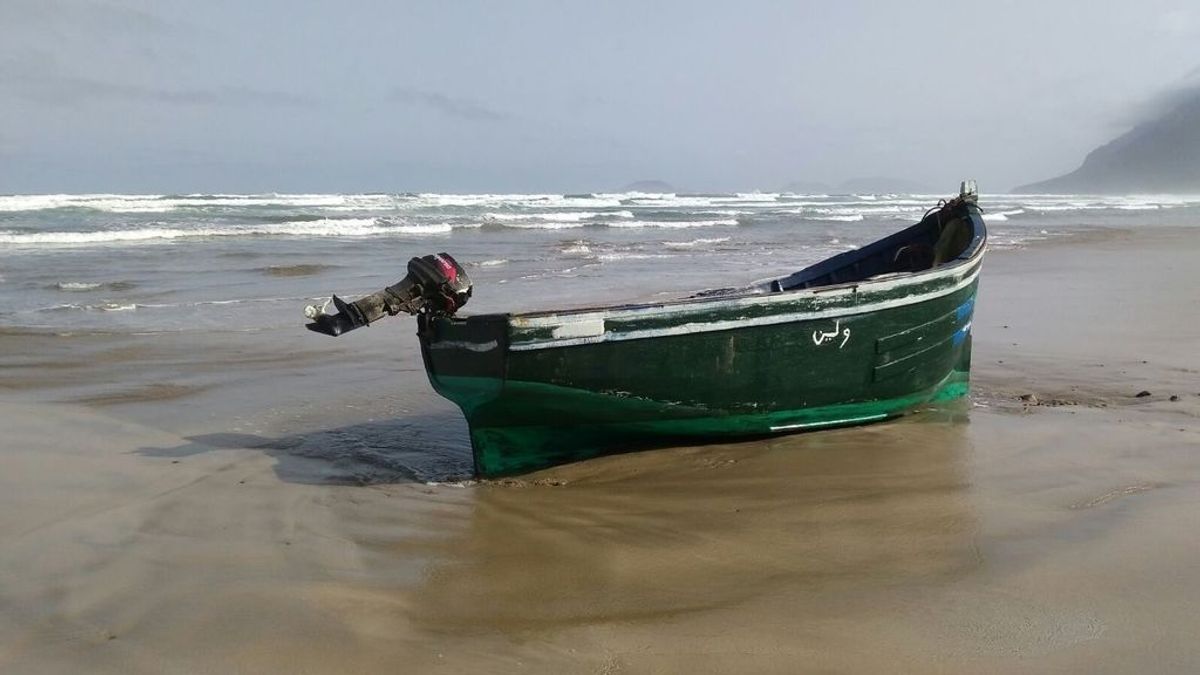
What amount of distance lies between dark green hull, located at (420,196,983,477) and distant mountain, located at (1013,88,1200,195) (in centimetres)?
11223

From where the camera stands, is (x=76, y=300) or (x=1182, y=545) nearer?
(x=1182, y=545)

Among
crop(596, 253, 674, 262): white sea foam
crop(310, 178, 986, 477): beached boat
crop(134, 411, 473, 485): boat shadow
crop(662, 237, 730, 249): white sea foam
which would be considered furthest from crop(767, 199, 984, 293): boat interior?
crop(662, 237, 730, 249): white sea foam

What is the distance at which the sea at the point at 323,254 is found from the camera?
1032cm

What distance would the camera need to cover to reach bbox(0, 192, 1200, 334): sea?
1032cm

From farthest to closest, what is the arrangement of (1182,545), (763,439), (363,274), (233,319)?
1. (363,274)
2. (233,319)
3. (763,439)
4. (1182,545)

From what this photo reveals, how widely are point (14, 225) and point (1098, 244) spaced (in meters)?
27.2

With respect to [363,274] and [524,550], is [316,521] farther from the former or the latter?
[363,274]

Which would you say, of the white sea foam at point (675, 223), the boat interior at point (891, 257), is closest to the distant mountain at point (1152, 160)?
the white sea foam at point (675, 223)

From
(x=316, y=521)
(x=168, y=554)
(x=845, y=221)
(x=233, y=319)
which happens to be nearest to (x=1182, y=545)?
(x=316, y=521)

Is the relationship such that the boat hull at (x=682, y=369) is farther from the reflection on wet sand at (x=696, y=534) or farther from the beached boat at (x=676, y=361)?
the reflection on wet sand at (x=696, y=534)

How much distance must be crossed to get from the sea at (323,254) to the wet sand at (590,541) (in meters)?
4.44

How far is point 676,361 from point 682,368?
5cm

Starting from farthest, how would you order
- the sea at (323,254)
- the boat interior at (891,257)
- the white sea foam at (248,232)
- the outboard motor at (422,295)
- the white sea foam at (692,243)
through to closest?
the white sea foam at (248,232) → the white sea foam at (692,243) → the sea at (323,254) → the boat interior at (891,257) → the outboard motor at (422,295)

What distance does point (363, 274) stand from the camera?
14.0 metres
